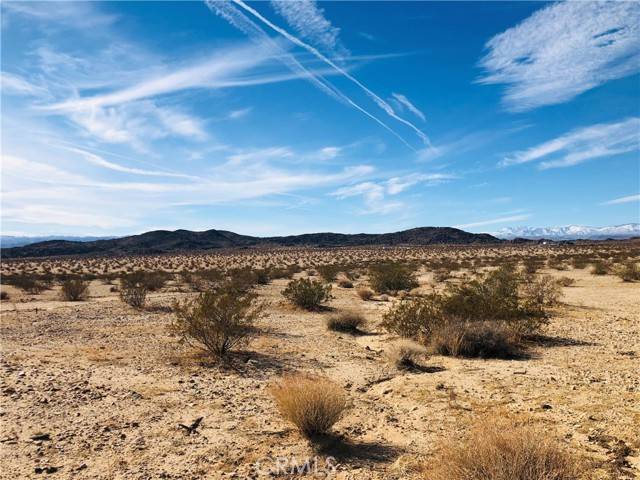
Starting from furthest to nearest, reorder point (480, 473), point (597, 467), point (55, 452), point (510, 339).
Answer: point (510, 339) → point (55, 452) → point (597, 467) → point (480, 473)

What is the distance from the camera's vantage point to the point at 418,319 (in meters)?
12.2

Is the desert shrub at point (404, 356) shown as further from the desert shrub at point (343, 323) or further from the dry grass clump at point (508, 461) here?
the dry grass clump at point (508, 461)

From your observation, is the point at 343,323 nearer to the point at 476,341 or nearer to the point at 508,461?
the point at 476,341

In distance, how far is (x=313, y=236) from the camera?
551 ft

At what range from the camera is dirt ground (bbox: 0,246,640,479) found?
5504 mm

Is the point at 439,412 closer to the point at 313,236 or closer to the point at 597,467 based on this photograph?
the point at 597,467

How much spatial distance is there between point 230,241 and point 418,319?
5830 inches

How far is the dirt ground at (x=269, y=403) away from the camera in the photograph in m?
5.50

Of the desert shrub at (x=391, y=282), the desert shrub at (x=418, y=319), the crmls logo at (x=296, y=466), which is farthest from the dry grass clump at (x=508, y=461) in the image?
the desert shrub at (x=391, y=282)

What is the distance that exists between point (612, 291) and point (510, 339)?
14.0 meters

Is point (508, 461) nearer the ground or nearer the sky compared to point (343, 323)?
nearer the sky

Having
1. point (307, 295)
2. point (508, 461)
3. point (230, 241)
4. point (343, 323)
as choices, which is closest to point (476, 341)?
point (343, 323)

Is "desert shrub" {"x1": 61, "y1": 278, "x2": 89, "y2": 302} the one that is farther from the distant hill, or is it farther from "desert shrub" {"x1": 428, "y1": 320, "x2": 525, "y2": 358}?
the distant hill

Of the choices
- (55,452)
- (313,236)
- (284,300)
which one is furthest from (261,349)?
(313,236)
